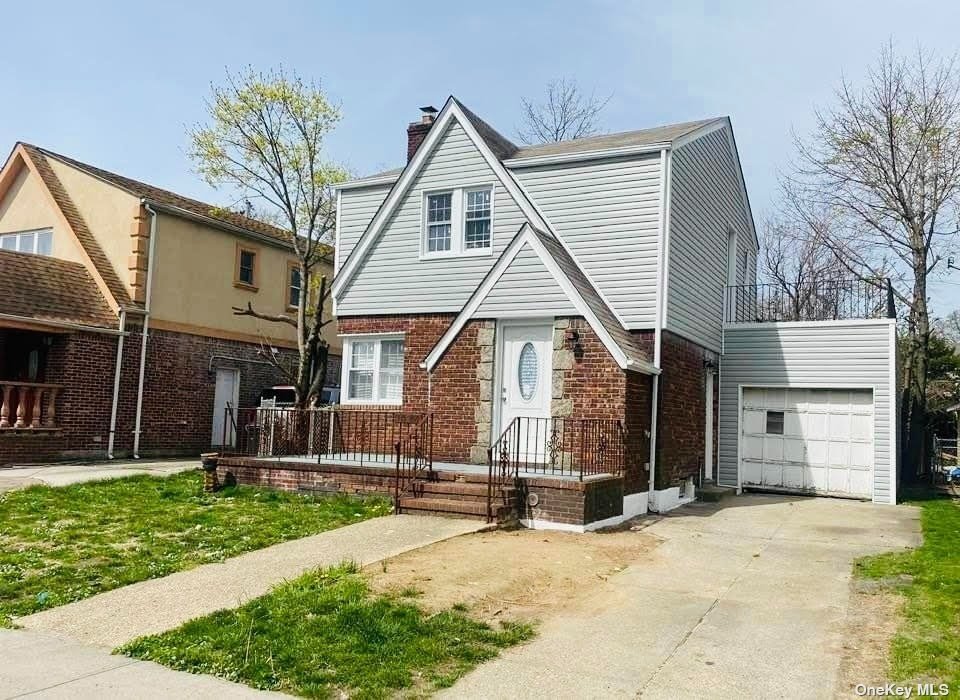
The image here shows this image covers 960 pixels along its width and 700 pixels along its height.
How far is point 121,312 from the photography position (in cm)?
1892

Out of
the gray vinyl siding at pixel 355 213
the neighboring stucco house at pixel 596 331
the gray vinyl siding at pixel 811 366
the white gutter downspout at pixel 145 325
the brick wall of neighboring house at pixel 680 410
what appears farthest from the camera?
the white gutter downspout at pixel 145 325

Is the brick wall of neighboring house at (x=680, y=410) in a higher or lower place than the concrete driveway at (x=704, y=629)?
higher

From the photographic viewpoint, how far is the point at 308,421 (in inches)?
626

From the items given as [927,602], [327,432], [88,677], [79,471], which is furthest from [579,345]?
[79,471]

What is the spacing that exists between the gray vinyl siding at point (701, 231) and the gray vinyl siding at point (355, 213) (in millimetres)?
6272

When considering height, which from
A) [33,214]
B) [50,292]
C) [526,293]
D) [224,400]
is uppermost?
[33,214]

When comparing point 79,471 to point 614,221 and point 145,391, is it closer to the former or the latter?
point 145,391

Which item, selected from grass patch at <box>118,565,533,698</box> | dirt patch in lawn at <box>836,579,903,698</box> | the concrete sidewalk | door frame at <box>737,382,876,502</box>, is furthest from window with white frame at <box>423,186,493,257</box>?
the concrete sidewalk

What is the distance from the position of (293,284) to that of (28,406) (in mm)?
8803

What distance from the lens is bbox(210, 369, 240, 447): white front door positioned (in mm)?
21641

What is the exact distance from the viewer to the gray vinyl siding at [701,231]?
14148 mm

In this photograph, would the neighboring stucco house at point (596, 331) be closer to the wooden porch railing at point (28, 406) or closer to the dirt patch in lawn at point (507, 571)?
the dirt patch in lawn at point (507, 571)

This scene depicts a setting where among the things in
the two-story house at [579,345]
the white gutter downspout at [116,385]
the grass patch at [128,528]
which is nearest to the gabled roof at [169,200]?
the white gutter downspout at [116,385]

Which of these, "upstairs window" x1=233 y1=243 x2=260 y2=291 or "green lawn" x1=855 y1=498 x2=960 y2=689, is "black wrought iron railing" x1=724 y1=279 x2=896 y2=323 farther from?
"upstairs window" x1=233 y1=243 x2=260 y2=291
